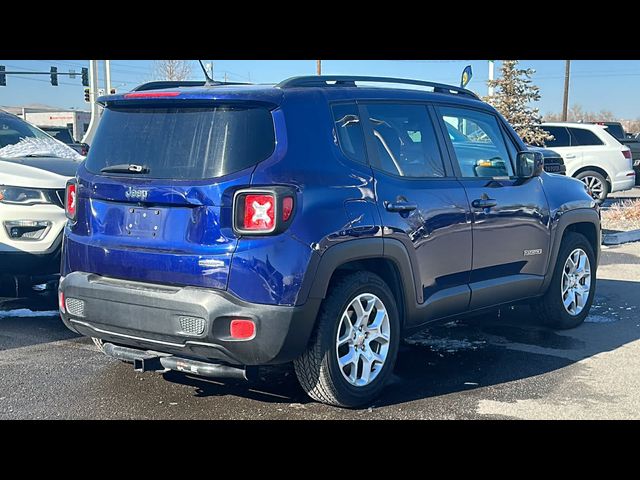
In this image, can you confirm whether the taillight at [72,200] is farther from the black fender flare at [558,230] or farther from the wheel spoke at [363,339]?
the black fender flare at [558,230]

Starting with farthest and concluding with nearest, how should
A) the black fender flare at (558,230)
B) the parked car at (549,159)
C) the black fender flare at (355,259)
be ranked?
the parked car at (549,159), the black fender flare at (558,230), the black fender flare at (355,259)

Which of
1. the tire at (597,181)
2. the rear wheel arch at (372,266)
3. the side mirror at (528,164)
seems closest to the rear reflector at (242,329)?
the rear wheel arch at (372,266)

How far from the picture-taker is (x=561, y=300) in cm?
644

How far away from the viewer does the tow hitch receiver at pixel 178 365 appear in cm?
426

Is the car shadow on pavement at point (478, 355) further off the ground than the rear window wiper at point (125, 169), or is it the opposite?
the rear window wiper at point (125, 169)

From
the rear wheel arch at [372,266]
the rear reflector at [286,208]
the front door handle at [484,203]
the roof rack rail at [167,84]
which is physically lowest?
the rear wheel arch at [372,266]

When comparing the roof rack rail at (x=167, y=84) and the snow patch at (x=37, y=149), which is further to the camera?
the snow patch at (x=37, y=149)

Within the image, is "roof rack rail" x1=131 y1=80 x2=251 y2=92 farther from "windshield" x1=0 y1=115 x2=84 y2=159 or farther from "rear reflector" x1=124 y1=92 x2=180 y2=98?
"windshield" x1=0 y1=115 x2=84 y2=159

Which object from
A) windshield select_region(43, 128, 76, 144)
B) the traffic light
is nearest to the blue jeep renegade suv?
windshield select_region(43, 128, 76, 144)

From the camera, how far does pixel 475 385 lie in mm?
5020

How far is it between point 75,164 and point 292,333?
4.05m

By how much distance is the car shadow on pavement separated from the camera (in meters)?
4.92

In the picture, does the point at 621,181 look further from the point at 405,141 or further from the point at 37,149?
the point at 405,141
